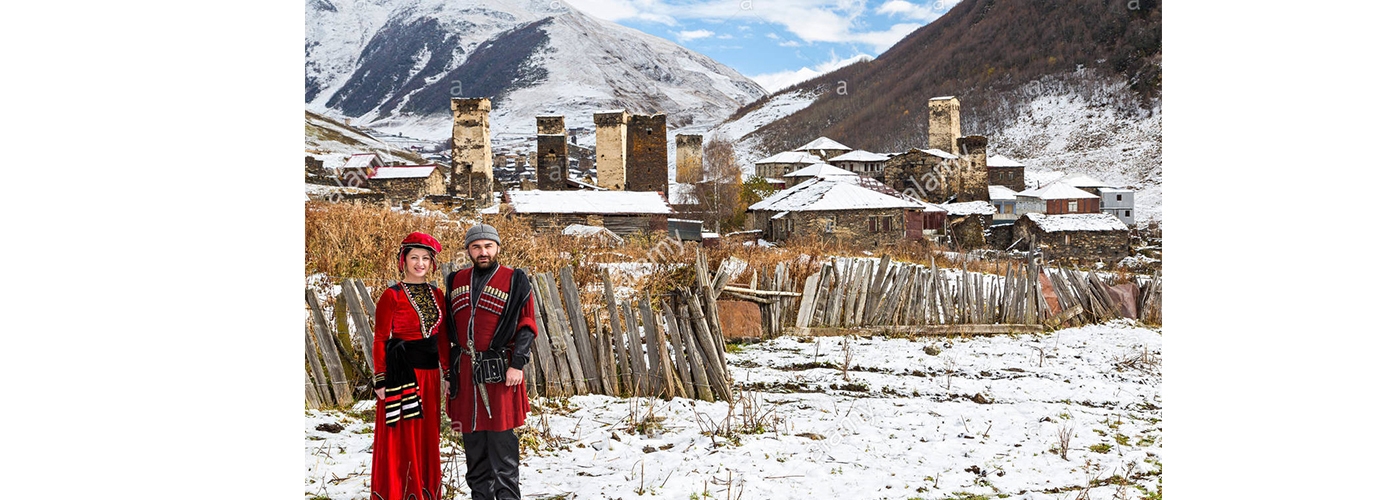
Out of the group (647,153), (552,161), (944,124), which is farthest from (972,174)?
(552,161)

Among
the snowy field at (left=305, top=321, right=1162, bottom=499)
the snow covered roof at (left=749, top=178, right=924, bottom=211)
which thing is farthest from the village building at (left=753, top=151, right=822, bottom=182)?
the snowy field at (left=305, top=321, right=1162, bottom=499)

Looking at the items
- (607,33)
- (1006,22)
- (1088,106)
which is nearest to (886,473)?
(607,33)

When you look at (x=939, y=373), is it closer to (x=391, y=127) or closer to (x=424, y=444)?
(x=424, y=444)

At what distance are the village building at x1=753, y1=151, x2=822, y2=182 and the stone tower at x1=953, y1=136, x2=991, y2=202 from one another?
1445mm

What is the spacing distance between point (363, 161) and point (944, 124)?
5.78 metres

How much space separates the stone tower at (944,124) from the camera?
8.30 metres

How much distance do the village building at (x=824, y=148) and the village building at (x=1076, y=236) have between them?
1954 mm

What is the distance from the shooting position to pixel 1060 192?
7.41m

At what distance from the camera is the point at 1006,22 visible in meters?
7.54

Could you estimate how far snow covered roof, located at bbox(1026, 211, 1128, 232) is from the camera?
681 centimetres

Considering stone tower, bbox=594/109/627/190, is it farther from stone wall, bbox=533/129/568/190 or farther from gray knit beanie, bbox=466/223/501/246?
gray knit beanie, bbox=466/223/501/246

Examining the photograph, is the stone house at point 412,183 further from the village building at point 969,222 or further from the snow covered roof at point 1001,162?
the snow covered roof at point 1001,162

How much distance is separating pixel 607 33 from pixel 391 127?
1.99 meters

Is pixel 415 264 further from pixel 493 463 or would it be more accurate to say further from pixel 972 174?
pixel 972 174
